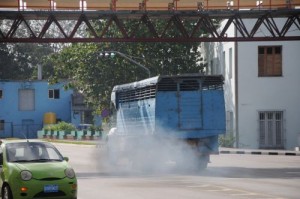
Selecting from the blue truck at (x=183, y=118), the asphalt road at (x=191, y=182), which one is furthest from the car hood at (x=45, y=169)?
the blue truck at (x=183, y=118)

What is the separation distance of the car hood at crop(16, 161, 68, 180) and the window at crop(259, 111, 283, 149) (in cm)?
3468

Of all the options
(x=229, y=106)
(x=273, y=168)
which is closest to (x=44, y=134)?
(x=229, y=106)

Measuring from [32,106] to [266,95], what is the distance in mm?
47169

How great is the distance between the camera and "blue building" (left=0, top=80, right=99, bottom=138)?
89.2 m

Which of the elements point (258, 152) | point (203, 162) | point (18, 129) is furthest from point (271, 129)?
point (18, 129)

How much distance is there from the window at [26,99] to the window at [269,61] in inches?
1847

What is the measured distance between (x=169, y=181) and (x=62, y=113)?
2813 inches

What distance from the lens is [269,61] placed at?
48.4 m

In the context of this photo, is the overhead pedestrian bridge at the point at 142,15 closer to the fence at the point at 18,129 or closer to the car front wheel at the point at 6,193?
the car front wheel at the point at 6,193

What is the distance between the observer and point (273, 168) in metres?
28.6

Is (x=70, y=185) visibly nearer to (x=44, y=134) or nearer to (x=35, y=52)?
(x=44, y=134)

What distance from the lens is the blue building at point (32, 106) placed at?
8919 centimetres

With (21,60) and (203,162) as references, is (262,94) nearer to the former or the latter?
(203,162)

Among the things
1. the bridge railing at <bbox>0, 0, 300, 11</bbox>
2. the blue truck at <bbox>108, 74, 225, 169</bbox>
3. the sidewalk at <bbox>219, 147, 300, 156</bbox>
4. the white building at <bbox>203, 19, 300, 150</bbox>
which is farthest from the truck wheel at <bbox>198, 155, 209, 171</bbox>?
the white building at <bbox>203, 19, 300, 150</bbox>
